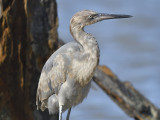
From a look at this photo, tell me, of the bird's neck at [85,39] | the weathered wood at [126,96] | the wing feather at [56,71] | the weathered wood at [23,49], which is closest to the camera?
the bird's neck at [85,39]

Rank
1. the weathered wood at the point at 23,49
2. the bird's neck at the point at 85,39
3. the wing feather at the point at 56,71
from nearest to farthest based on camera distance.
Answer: the bird's neck at the point at 85,39
the wing feather at the point at 56,71
the weathered wood at the point at 23,49

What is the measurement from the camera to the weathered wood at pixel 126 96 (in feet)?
20.4

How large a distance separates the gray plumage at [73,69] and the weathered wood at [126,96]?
2.34m

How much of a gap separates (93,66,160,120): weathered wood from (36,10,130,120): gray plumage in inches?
92.2

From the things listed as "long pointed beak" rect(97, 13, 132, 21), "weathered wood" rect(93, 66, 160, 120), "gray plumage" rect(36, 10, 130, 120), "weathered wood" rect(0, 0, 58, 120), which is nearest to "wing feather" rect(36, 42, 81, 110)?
"gray plumage" rect(36, 10, 130, 120)

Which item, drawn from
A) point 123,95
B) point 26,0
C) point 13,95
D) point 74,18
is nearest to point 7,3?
point 26,0

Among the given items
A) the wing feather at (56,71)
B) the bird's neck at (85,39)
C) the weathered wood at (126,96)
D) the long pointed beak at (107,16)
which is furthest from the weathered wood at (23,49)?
the weathered wood at (126,96)

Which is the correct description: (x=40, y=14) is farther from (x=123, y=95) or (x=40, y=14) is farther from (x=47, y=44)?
(x=123, y=95)

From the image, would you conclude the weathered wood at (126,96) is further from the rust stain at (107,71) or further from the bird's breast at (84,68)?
the bird's breast at (84,68)

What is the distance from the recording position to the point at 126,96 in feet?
20.7

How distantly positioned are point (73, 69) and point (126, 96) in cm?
277

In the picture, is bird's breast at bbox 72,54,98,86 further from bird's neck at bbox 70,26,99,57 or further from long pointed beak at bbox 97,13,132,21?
long pointed beak at bbox 97,13,132,21

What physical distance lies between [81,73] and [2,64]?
116 centimetres

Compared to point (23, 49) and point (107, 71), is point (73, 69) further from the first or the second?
point (107, 71)
